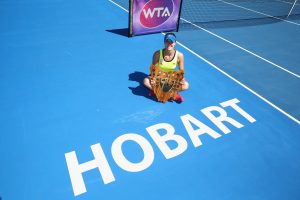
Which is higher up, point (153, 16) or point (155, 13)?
point (155, 13)

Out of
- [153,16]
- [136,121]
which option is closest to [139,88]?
[136,121]

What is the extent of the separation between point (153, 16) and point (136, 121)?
5329 mm

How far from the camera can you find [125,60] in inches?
292

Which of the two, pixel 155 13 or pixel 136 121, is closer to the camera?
pixel 136 121

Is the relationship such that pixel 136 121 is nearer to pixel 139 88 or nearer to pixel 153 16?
pixel 139 88

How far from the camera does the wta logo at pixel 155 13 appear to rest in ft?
28.8

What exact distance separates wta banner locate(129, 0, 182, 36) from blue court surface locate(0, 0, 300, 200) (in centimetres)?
49

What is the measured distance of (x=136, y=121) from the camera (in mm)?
5207

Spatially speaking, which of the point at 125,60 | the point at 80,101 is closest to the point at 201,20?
the point at 125,60

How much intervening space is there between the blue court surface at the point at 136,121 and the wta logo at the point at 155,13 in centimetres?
66

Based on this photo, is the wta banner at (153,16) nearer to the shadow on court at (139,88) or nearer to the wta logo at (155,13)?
the wta logo at (155,13)

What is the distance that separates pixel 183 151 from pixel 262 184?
1.48 meters

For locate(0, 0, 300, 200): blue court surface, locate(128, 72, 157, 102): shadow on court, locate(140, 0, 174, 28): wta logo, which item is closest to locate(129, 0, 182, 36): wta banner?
locate(140, 0, 174, 28): wta logo

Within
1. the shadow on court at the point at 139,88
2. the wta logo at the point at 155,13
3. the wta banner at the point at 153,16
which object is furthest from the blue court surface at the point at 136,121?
the wta logo at the point at 155,13
